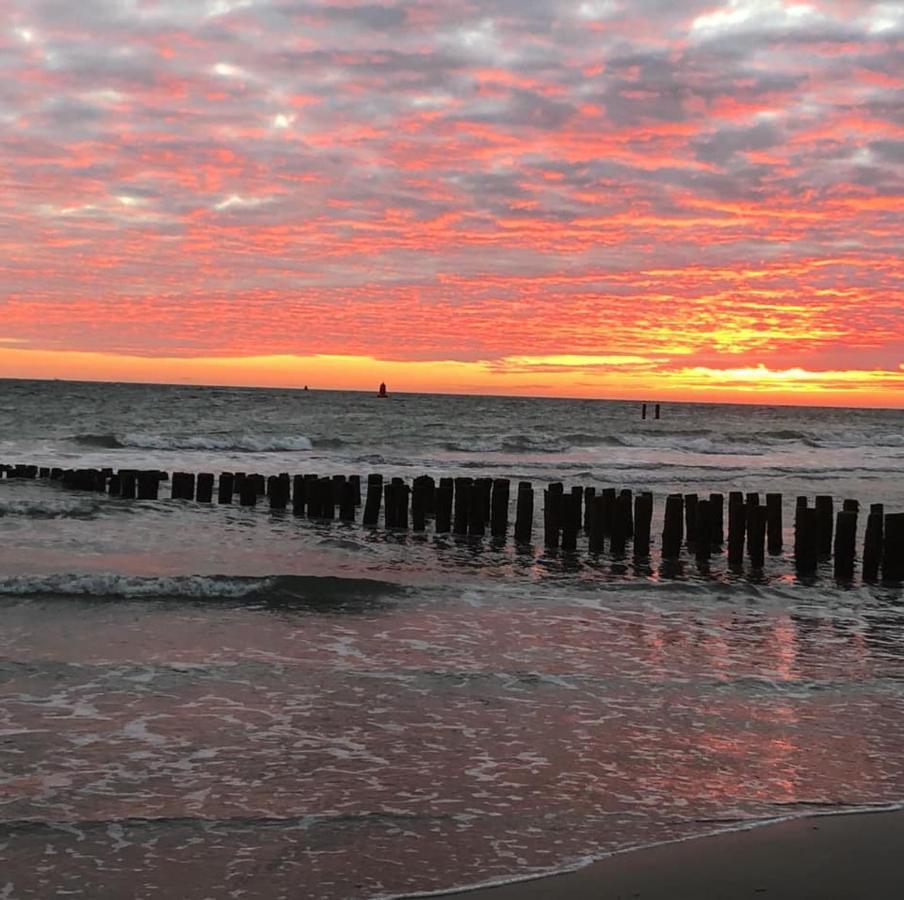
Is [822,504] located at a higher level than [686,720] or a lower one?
higher

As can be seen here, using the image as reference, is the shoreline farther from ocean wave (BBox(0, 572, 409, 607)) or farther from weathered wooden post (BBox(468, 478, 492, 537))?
weathered wooden post (BBox(468, 478, 492, 537))

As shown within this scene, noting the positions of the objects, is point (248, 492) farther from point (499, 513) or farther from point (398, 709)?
point (398, 709)

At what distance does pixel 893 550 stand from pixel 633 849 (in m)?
9.79

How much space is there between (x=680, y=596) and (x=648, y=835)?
7.26 meters

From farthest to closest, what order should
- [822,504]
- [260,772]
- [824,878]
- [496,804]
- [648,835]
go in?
1. [822,504]
2. [260,772]
3. [496,804]
4. [648,835]
5. [824,878]

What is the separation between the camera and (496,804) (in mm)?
5434

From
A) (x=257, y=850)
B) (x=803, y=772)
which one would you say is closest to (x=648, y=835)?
(x=803, y=772)

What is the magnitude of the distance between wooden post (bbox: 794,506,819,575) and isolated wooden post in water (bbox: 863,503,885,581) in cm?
62

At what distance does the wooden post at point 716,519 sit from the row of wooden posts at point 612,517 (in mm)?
16

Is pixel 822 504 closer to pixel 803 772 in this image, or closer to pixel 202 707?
pixel 803 772

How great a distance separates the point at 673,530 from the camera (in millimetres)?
14969

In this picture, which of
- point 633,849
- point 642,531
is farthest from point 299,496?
point 633,849

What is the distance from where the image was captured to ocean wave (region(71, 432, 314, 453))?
133 ft

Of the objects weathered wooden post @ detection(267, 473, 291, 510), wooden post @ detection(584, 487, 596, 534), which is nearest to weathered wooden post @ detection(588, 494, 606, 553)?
wooden post @ detection(584, 487, 596, 534)
